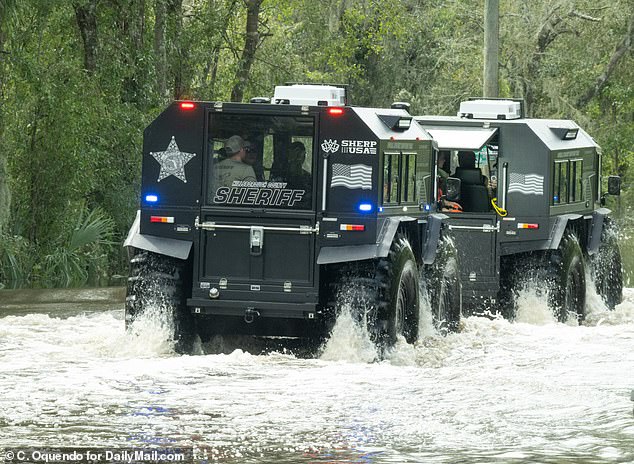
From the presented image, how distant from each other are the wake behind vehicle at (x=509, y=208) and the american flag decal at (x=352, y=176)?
446 centimetres

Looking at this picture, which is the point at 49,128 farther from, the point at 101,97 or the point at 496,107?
the point at 496,107

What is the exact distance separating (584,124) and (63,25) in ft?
58.9

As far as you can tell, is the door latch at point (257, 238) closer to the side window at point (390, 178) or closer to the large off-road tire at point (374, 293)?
the large off-road tire at point (374, 293)

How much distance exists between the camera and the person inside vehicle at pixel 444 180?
17.5 meters

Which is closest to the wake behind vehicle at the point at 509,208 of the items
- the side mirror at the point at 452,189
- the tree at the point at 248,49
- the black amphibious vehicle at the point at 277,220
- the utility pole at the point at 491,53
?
the side mirror at the point at 452,189

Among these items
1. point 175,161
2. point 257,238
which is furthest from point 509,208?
point 175,161

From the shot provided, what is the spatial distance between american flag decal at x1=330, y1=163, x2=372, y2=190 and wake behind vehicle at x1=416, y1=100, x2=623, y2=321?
4458mm

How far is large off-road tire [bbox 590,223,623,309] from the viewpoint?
20.2m

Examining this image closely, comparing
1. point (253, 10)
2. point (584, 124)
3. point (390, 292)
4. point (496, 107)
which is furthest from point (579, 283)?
point (584, 124)

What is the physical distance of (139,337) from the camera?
1336 cm

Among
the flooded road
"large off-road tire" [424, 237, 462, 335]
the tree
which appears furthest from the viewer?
the tree

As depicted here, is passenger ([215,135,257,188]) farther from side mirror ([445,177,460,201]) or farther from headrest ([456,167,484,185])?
headrest ([456,167,484,185])

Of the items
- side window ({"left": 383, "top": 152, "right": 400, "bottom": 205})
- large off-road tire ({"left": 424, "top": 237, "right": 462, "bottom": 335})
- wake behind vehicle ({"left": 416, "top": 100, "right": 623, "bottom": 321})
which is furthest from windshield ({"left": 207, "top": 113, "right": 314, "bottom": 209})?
wake behind vehicle ({"left": 416, "top": 100, "right": 623, "bottom": 321})

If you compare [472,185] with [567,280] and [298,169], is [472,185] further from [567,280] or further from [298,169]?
[298,169]
